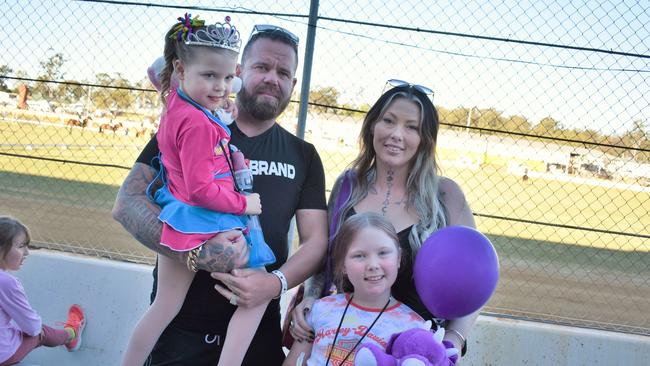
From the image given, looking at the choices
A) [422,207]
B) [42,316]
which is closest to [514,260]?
[42,316]

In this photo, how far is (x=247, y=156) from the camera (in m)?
2.50

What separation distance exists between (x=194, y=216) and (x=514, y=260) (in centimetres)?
953

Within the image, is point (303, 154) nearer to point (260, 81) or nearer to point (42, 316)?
point (260, 81)

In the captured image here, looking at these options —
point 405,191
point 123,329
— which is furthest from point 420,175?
point 123,329

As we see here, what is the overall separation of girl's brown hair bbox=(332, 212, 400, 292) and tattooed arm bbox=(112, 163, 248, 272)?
34 cm

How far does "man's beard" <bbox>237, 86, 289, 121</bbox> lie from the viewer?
2482mm

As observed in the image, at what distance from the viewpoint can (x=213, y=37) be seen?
7.27ft

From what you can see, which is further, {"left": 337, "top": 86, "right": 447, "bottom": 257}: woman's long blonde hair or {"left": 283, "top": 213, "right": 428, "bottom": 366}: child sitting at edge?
{"left": 337, "top": 86, "right": 447, "bottom": 257}: woman's long blonde hair

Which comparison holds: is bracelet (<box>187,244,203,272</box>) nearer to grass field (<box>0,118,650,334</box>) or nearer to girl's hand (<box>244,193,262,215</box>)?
girl's hand (<box>244,193,262,215</box>)

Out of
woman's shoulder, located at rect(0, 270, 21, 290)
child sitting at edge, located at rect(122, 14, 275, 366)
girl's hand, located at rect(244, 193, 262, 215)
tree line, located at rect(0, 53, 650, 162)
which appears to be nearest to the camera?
child sitting at edge, located at rect(122, 14, 275, 366)

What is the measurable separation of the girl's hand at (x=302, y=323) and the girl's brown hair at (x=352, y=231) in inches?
6.6

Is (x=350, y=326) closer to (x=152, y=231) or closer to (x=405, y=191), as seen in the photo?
(x=405, y=191)

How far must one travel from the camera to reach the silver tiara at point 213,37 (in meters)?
2.21

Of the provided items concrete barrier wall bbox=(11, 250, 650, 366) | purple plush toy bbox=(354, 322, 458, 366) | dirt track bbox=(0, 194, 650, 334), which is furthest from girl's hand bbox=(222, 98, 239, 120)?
dirt track bbox=(0, 194, 650, 334)
